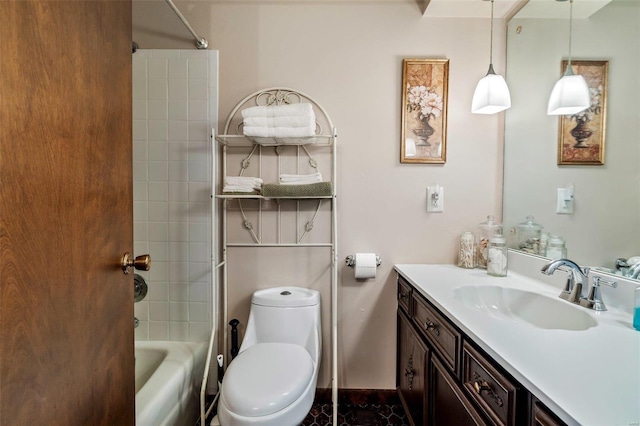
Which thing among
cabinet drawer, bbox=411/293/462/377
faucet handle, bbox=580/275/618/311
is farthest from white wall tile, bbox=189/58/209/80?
faucet handle, bbox=580/275/618/311

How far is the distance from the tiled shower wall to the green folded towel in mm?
425

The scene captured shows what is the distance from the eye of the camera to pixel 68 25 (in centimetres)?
61

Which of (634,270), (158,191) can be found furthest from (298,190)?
(634,270)

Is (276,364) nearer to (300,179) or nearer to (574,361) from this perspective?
(300,179)

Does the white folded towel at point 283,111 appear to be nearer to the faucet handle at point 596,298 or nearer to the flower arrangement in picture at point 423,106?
the flower arrangement in picture at point 423,106

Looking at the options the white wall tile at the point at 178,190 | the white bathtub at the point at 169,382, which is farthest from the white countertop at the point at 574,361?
the white wall tile at the point at 178,190

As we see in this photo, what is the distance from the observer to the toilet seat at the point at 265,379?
1023mm

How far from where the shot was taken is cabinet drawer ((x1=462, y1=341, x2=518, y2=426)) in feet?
2.17

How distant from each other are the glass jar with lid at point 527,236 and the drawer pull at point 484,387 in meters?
0.86

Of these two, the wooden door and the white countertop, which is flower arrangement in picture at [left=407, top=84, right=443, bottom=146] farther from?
the wooden door

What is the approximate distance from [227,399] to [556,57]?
1975mm

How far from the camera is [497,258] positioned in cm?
139


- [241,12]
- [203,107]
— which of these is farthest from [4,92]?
[241,12]

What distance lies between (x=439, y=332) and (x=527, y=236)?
789mm
